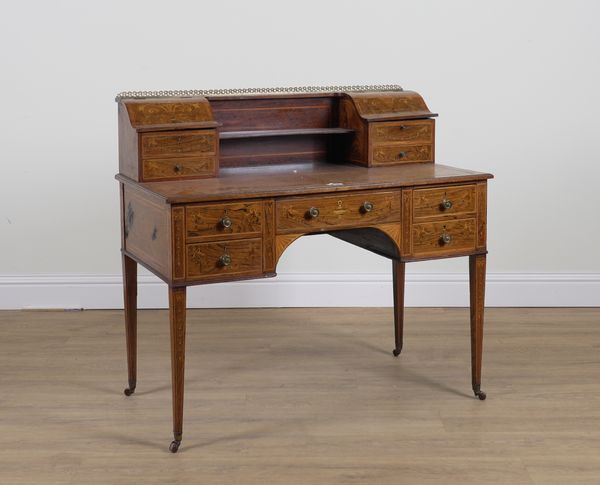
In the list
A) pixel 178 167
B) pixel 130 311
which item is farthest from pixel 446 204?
pixel 130 311

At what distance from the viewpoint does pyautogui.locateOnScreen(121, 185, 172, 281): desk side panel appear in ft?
11.3

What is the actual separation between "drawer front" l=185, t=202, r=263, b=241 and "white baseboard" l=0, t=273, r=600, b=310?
179 centimetres

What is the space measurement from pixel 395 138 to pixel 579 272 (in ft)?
5.63

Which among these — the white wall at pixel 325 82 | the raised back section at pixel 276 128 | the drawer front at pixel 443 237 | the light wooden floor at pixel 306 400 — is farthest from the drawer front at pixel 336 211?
the white wall at pixel 325 82

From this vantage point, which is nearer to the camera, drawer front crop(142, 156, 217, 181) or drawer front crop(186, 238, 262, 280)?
drawer front crop(186, 238, 262, 280)

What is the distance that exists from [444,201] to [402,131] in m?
0.46

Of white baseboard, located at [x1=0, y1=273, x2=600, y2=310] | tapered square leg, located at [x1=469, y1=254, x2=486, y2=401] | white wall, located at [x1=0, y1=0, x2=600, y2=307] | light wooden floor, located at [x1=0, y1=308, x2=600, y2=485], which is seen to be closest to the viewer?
light wooden floor, located at [x1=0, y1=308, x2=600, y2=485]

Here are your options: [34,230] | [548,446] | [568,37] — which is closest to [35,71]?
[34,230]

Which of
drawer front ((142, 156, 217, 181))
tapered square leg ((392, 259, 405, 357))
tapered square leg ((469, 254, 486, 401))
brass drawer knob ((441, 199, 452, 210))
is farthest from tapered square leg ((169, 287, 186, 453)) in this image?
tapered square leg ((392, 259, 405, 357))

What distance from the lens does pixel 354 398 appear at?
13.2 feet

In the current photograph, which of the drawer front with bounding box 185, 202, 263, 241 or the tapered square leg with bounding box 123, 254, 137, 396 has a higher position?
the drawer front with bounding box 185, 202, 263, 241

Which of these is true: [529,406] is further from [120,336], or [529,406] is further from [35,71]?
[35,71]

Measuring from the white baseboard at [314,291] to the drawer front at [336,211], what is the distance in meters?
1.60

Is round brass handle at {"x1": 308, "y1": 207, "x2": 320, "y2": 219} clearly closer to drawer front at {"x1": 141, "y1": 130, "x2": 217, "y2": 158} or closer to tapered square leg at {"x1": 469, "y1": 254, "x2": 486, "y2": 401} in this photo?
drawer front at {"x1": 141, "y1": 130, "x2": 217, "y2": 158}
